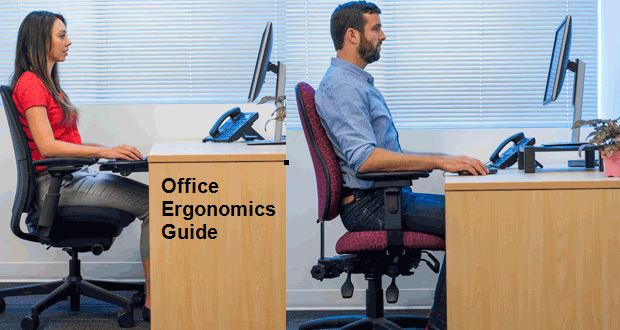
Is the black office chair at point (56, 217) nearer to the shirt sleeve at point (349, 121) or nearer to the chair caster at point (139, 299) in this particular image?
the chair caster at point (139, 299)

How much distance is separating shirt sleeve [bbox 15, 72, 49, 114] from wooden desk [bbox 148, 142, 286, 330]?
3.05 feet

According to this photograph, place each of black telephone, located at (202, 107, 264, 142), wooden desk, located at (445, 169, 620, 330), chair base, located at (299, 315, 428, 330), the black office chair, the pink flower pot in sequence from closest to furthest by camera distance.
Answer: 1. wooden desk, located at (445, 169, 620, 330)
2. the pink flower pot
3. chair base, located at (299, 315, 428, 330)
4. the black office chair
5. black telephone, located at (202, 107, 264, 142)

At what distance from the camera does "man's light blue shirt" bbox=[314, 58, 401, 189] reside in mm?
3445

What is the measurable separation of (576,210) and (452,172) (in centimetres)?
50

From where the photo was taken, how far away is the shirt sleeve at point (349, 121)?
3432mm

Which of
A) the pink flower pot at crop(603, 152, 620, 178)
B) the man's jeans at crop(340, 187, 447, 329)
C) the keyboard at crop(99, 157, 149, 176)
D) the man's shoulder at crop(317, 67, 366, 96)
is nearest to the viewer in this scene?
the pink flower pot at crop(603, 152, 620, 178)

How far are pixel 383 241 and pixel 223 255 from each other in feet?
1.89

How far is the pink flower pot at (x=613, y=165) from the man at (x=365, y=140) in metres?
0.41

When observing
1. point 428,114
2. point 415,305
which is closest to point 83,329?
point 415,305

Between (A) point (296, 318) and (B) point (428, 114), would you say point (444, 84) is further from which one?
(A) point (296, 318)

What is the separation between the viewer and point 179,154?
3381 mm

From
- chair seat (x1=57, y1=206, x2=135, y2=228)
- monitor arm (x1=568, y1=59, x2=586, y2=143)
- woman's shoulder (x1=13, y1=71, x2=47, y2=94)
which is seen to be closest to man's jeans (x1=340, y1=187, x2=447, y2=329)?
monitor arm (x1=568, y1=59, x2=586, y2=143)

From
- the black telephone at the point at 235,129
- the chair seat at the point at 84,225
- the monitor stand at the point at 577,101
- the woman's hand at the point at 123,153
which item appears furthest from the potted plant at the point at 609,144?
the chair seat at the point at 84,225

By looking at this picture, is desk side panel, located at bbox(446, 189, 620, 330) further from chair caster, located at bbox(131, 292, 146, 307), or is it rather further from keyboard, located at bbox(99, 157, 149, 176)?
chair caster, located at bbox(131, 292, 146, 307)
